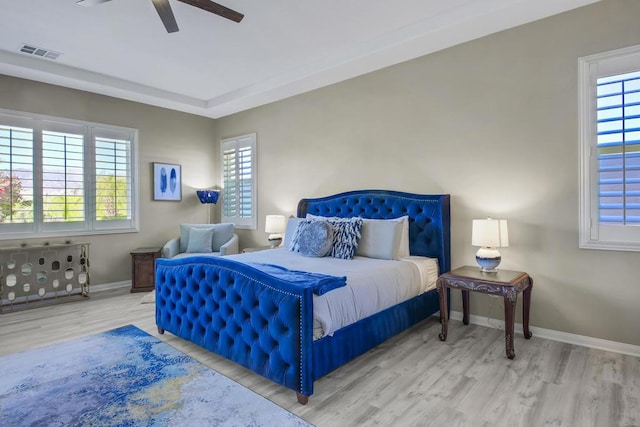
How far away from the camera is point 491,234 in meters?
3.15

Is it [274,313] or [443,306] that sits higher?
[274,313]

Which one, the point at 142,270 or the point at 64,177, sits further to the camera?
the point at 142,270

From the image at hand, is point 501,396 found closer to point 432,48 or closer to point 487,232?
point 487,232

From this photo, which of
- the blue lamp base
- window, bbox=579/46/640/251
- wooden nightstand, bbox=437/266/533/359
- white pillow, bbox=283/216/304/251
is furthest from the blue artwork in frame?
window, bbox=579/46/640/251

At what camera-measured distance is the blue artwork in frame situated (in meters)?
5.81

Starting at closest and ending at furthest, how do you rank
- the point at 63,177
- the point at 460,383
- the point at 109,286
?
the point at 460,383 < the point at 63,177 < the point at 109,286

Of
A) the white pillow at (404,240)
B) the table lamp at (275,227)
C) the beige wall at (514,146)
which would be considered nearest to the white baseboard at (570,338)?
the beige wall at (514,146)

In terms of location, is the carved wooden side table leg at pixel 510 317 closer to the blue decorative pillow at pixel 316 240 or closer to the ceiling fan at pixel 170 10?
the blue decorative pillow at pixel 316 240

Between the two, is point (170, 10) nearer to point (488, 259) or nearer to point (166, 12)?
point (166, 12)

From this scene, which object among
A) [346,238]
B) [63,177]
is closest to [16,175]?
[63,177]

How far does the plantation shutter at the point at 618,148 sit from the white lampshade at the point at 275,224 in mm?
3631

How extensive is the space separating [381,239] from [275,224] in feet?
6.58

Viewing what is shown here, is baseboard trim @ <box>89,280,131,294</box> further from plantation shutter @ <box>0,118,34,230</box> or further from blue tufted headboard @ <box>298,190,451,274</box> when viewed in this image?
blue tufted headboard @ <box>298,190,451,274</box>

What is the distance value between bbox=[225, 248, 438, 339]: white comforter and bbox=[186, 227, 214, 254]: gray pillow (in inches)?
74.5
